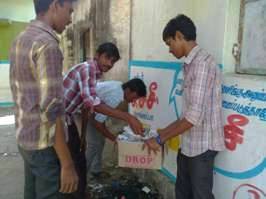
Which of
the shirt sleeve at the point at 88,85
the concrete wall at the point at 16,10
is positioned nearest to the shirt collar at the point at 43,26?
the shirt sleeve at the point at 88,85

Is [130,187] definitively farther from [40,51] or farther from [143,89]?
[40,51]

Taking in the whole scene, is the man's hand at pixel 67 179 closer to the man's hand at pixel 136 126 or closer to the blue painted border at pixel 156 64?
the man's hand at pixel 136 126

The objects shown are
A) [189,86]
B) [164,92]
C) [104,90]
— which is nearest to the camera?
[189,86]

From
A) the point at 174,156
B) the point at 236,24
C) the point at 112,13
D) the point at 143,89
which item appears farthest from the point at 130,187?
the point at 112,13

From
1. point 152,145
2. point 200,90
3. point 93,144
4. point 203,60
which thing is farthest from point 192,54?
point 93,144

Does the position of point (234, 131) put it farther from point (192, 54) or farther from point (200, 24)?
point (200, 24)

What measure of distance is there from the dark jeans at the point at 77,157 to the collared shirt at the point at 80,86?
0.67 feet

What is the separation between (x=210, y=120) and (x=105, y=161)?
292 centimetres

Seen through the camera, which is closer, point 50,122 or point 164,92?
point 50,122

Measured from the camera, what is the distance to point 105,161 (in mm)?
4891

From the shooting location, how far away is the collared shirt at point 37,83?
5.35 ft

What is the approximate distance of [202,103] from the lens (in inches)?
84.4

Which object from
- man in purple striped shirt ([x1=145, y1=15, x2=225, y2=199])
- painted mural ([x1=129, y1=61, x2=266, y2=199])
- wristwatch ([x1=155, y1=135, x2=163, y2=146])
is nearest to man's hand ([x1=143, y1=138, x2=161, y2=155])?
wristwatch ([x1=155, y1=135, x2=163, y2=146])

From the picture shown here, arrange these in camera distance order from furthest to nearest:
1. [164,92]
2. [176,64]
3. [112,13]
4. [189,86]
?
[112,13] → [164,92] → [176,64] → [189,86]
